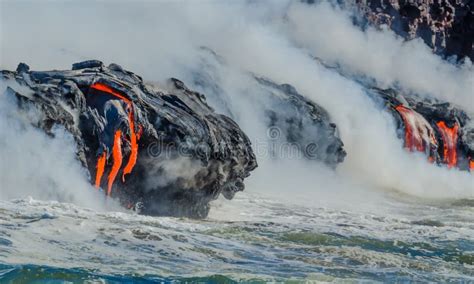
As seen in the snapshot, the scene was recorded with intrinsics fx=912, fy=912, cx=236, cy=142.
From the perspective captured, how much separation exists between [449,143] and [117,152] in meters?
23.7

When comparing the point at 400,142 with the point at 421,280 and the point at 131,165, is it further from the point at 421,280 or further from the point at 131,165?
the point at 421,280

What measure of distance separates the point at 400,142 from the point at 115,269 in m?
24.3

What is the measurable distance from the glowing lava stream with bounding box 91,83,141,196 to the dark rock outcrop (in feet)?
104

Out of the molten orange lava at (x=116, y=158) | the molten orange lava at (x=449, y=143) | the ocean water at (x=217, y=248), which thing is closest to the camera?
the ocean water at (x=217, y=248)

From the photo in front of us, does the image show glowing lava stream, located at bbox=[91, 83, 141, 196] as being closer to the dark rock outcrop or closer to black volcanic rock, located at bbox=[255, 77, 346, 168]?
black volcanic rock, located at bbox=[255, 77, 346, 168]

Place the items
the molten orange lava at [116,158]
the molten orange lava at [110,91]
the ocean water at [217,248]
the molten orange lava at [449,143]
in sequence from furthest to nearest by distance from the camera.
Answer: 1. the molten orange lava at [449,143]
2. the molten orange lava at [110,91]
3. the molten orange lava at [116,158]
4. the ocean water at [217,248]

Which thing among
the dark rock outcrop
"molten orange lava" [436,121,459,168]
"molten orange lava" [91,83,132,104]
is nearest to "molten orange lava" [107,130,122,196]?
"molten orange lava" [91,83,132,104]

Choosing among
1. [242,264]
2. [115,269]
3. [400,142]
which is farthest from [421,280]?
[400,142]

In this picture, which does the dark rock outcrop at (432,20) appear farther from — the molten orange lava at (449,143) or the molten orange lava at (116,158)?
the molten orange lava at (116,158)

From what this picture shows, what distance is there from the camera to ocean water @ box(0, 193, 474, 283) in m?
10.9

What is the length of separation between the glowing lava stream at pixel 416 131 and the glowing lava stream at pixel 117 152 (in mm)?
19187

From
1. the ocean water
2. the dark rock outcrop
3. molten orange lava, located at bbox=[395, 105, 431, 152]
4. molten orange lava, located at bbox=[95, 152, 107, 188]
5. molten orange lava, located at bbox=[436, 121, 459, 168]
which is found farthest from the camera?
the dark rock outcrop

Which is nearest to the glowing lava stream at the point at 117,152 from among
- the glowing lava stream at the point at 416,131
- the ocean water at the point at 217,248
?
the ocean water at the point at 217,248

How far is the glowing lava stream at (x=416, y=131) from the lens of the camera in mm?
34438
